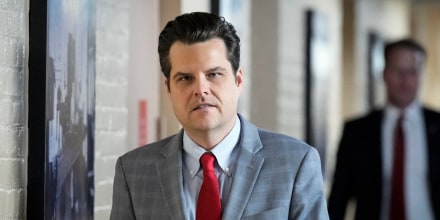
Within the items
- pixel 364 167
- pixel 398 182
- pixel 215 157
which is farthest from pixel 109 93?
pixel 215 157

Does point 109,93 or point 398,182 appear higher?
point 109,93

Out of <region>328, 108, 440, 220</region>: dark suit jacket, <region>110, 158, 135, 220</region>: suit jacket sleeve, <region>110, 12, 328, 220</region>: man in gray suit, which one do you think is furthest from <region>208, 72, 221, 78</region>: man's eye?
<region>328, 108, 440, 220</region>: dark suit jacket

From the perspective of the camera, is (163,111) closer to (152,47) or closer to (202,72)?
(152,47)

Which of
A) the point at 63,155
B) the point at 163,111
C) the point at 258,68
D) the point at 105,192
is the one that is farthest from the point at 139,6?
the point at 258,68

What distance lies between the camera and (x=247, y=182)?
163 centimetres

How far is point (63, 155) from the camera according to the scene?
242cm

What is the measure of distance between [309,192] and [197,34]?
1.15 ft

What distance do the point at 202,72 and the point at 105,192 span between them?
55.1 inches

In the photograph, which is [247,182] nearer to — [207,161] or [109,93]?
[207,161]

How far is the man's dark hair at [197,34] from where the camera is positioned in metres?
1.62

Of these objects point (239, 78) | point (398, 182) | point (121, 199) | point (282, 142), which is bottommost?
point (398, 182)

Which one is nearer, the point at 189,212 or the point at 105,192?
the point at 189,212

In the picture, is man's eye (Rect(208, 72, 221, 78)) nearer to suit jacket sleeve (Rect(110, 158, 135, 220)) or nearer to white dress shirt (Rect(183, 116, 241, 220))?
white dress shirt (Rect(183, 116, 241, 220))

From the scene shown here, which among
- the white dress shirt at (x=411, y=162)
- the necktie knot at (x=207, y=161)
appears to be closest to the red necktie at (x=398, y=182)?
the white dress shirt at (x=411, y=162)
